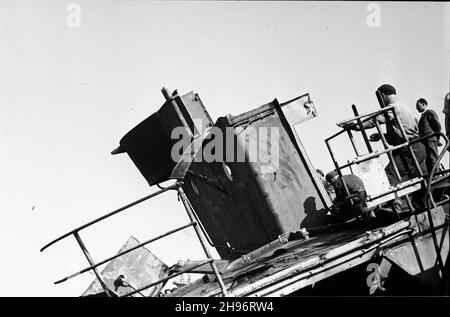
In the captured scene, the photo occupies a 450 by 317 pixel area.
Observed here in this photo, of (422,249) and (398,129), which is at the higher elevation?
(398,129)

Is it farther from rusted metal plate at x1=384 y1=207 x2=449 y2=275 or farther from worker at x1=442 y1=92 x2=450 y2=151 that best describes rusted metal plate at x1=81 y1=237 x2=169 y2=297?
worker at x1=442 y1=92 x2=450 y2=151

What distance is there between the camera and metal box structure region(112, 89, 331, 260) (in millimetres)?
7676

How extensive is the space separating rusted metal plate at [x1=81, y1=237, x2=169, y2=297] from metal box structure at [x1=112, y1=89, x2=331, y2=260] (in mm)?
1229

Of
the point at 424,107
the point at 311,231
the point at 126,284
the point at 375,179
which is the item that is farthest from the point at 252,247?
the point at 424,107

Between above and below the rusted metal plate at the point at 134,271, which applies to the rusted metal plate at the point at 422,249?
below

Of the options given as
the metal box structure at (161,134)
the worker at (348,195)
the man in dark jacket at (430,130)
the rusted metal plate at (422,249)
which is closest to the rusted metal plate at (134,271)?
the metal box structure at (161,134)

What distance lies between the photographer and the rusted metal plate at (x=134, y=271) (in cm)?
769

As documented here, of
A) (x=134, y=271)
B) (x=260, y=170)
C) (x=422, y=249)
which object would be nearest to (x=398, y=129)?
(x=260, y=170)

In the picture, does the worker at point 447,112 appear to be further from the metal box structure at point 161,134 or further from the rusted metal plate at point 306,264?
the metal box structure at point 161,134

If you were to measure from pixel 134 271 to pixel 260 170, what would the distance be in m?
2.18

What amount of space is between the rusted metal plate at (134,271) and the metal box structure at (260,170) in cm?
123

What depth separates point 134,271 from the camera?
787 cm

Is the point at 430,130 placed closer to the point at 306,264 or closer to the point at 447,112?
the point at 447,112
